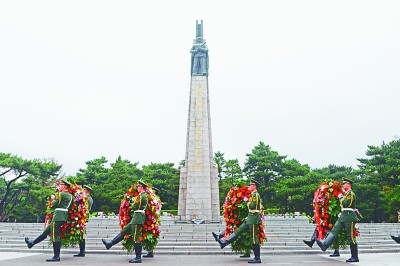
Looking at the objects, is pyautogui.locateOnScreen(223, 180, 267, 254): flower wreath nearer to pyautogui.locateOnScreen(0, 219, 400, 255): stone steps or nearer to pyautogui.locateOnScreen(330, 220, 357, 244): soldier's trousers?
pyautogui.locateOnScreen(330, 220, 357, 244): soldier's trousers

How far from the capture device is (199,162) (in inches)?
826

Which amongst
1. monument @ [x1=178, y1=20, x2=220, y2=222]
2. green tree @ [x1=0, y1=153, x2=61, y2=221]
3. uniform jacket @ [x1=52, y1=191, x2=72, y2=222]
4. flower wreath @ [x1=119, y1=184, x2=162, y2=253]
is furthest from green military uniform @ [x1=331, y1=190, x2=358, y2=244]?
green tree @ [x1=0, y1=153, x2=61, y2=221]

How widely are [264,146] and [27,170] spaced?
22.5m

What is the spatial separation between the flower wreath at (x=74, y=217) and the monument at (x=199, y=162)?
38.1 ft

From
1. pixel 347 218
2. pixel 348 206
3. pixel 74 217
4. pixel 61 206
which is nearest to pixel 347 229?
pixel 347 218

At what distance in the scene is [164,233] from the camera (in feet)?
45.2

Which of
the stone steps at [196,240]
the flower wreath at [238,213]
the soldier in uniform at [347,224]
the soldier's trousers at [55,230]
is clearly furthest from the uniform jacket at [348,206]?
the soldier's trousers at [55,230]

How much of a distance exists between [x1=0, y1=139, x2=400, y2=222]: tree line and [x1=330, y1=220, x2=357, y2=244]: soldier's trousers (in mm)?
20794

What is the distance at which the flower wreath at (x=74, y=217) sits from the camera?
28.9 ft

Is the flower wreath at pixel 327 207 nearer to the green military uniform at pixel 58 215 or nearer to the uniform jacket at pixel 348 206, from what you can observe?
the uniform jacket at pixel 348 206

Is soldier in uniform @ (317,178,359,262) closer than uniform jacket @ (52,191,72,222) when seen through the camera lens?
Yes

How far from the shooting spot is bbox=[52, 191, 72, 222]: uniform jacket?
8508 millimetres

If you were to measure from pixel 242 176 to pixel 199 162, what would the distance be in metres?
18.4

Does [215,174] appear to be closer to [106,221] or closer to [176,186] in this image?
[106,221]
